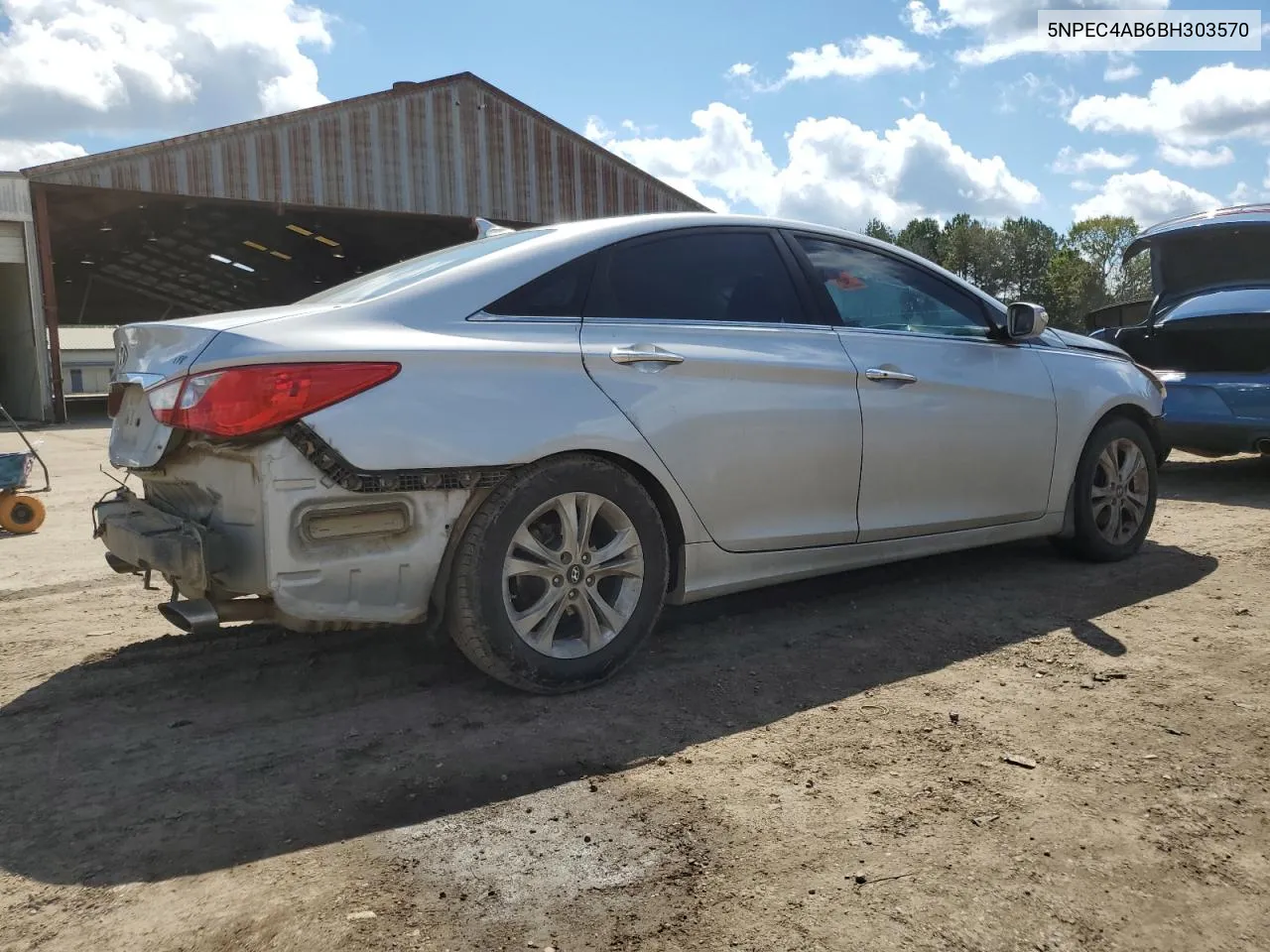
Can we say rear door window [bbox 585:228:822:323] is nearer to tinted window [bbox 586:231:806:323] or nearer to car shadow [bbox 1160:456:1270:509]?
tinted window [bbox 586:231:806:323]

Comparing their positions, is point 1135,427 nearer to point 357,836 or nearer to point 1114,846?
point 1114,846

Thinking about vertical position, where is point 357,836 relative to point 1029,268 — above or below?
below

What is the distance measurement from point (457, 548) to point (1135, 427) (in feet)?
12.0

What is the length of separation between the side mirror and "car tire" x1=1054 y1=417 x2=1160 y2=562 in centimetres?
73

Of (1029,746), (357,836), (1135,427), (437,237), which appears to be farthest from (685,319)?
(437,237)

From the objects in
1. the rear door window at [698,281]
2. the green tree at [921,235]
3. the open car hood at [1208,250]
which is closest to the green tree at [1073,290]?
the green tree at [921,235]

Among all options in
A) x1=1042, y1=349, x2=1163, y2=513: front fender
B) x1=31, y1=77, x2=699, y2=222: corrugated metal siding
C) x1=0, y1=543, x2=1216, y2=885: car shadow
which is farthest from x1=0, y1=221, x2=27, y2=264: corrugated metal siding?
x1=1042, y1=349, x2=1163, y2=513: front fender

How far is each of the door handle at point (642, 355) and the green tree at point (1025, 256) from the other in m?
78.1

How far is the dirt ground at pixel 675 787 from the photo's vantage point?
1977 mm

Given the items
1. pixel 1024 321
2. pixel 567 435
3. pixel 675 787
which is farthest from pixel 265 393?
pixel 1024 321

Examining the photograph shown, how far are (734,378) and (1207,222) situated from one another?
20.2ft

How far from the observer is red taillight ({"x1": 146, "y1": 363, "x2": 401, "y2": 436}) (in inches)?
106

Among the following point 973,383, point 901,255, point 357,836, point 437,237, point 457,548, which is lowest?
point 357,836

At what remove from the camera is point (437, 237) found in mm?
24344
